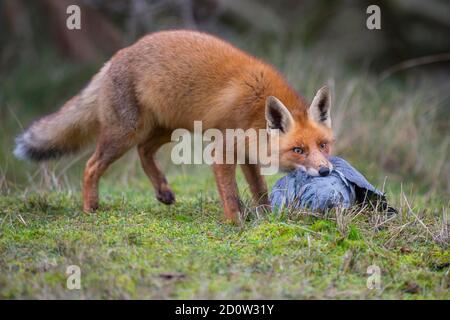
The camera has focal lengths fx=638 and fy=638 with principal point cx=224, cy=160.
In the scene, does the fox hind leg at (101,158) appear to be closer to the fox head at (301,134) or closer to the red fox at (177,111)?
the red fox at (177,111)

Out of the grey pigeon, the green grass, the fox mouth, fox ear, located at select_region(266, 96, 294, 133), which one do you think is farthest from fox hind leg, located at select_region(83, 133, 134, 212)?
the fox mouth

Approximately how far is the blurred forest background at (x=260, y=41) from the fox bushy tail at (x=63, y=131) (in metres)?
5.54

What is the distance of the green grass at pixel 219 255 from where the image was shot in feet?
14.5

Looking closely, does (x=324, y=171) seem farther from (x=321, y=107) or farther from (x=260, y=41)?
(x=260, y=41)

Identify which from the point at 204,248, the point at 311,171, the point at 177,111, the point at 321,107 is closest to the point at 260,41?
the point at 177,111

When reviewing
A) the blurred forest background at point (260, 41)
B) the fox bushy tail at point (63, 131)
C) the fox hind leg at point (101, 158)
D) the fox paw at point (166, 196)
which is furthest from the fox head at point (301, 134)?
the blurred forest background at point (260, 41)

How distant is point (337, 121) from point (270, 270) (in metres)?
6.19

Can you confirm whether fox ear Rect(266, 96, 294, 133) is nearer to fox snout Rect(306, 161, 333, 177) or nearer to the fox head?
the fox head

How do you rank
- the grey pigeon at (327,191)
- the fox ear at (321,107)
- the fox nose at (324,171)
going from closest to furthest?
the grey pigeon at (327,191)
the fox nose at (324,171)
the fox ear at (321,107)

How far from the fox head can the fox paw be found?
152cm

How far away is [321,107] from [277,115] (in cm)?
51

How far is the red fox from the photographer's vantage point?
6.43 metres
